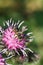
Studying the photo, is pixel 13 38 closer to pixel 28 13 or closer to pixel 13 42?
pixel 13 42

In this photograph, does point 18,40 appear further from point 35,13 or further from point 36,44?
point 35,13

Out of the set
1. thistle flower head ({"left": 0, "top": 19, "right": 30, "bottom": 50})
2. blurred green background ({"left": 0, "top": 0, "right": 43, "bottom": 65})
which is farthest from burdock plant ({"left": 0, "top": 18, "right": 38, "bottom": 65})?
blurred green background ({"left": 0, "top": 0, "right": 43, "bottom": 65})

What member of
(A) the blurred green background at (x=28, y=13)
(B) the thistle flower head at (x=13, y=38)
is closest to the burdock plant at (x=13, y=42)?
(B) the thistle flower head at (x=13, y=38)

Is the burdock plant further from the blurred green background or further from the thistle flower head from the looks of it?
the blurred green background

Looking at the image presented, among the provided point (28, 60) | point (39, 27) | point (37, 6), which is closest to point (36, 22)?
point (39, 27)

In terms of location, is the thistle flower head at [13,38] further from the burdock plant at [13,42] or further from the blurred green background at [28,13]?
the blurred green background at [28,13]

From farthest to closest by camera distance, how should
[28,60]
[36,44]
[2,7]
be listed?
[2,7] < [36,44] < [28,60]

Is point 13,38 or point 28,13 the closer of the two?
point 13,38

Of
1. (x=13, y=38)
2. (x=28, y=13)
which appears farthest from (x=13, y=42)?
(x=28, y=13)

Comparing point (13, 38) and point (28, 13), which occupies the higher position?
point (28, 13)
